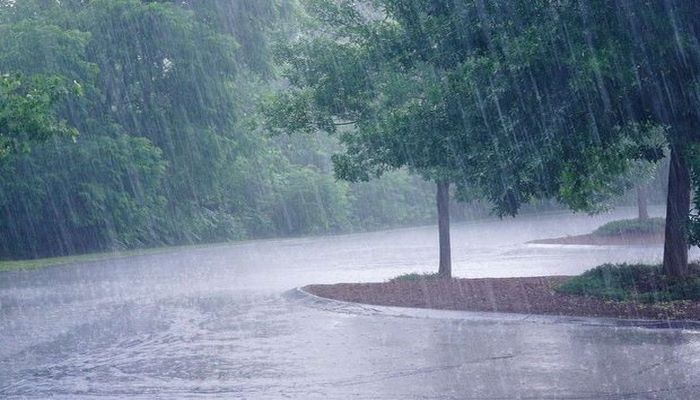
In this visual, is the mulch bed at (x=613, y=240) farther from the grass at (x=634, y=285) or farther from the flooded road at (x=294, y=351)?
the grass at (x=634, y=285)

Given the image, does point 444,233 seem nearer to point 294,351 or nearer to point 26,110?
point 294,351

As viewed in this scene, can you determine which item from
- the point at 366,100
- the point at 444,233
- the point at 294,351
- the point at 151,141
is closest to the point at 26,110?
the point at 366,100

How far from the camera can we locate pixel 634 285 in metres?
14.0

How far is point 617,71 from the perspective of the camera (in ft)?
37.6

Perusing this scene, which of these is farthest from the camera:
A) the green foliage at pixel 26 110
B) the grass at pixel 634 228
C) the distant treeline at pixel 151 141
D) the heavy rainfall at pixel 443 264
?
the distant treeline at pixel 151 141

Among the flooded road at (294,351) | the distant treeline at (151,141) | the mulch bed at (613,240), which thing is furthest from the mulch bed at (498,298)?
the mulch bed at (613,240)

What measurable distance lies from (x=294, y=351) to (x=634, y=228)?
76.0 feet

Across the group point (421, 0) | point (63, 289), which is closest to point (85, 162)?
point (63, 289)

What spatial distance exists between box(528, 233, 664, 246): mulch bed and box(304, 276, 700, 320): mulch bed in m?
14.0

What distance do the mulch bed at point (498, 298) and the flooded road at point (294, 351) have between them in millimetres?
581

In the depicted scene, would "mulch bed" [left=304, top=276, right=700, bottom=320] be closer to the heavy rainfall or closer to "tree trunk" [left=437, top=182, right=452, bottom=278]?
the heavy rainfall

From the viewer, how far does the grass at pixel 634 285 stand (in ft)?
43.0

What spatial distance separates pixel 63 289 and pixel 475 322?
41.1 ft

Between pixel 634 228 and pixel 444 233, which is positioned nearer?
pixel 444 233
